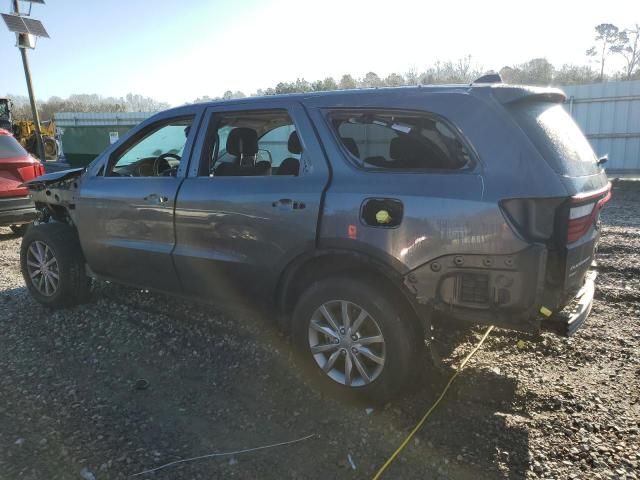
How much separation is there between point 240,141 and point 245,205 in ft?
2.56

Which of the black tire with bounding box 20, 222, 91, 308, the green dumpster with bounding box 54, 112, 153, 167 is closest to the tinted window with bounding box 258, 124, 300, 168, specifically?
the black tire with bounding box 20, 222, 91, 308

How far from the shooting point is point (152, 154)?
177 inches

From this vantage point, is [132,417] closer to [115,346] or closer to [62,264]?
[115,346]

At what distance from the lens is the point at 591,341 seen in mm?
3932

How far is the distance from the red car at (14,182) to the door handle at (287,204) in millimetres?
5713

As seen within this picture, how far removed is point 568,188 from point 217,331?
2.90 m

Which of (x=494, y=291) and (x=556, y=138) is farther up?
(x=556, y=138)

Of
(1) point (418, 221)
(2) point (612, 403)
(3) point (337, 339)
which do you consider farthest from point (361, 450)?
(2) point (612, 403)

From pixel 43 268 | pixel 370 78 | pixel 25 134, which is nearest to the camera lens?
pixel 43 268

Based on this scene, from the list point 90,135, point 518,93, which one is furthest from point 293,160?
point 90,135

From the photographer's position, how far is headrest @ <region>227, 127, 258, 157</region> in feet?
12.8

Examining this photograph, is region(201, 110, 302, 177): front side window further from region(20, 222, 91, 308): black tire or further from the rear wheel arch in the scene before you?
region(20, 222, 91, 308): black tire

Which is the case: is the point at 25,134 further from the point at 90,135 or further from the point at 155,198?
the point at 155,198

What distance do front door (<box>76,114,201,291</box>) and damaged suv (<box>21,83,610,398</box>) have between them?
23mm
